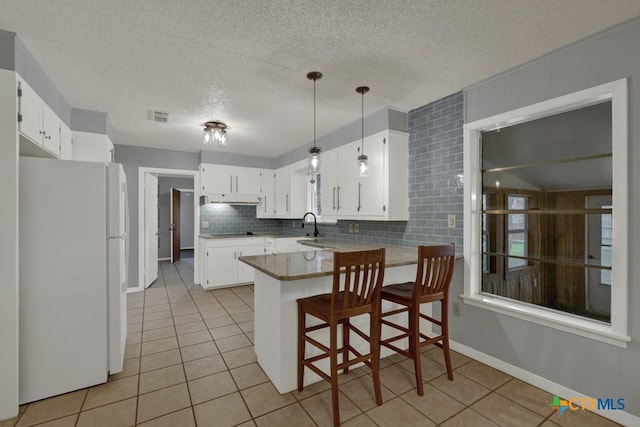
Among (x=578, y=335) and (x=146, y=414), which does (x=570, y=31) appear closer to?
(x=578, y=335)

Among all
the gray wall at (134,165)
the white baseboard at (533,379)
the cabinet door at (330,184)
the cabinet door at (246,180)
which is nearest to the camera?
the white baseboard at (533,379)

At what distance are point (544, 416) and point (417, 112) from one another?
110 inches

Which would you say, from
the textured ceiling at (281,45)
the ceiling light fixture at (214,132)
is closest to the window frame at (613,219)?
the textured ceiling at (281,45)

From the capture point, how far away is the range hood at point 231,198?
5.24 m

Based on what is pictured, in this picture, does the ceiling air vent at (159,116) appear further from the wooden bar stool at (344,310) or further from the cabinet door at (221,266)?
the wooden bar stool at (344,310)

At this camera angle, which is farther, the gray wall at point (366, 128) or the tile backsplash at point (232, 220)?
the tile backsplash at point (232, 220)

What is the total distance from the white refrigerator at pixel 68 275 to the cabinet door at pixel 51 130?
53cm

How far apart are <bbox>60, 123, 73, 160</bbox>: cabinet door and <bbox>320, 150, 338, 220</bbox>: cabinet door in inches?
113

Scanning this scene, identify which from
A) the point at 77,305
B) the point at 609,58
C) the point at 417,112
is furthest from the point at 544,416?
the point at 77,305

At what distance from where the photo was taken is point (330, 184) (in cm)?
400

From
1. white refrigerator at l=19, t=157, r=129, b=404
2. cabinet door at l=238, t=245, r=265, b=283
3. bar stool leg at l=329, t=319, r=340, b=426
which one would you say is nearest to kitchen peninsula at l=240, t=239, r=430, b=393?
bar stool leg at l=329, t=319, r=340, b=426

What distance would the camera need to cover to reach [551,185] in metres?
2.26

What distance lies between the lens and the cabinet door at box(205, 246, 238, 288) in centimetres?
493

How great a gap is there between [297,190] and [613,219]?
4.04 m
